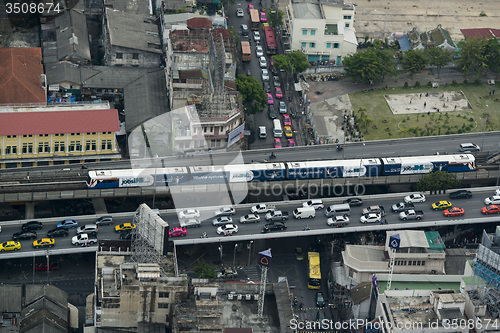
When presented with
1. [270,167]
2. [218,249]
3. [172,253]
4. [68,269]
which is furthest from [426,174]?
[68,269]

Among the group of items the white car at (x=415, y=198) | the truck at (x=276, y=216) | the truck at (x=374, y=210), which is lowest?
the truck at (x=276, y=216)

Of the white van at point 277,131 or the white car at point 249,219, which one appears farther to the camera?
the white van at point 277,131

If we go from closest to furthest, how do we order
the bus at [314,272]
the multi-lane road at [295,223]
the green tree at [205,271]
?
the green tree at [205,271] < the bus at [314,272] < the multi-lane road at [295,223]

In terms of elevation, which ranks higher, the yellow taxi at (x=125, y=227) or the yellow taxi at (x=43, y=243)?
the yellow taxi at (x=125, y=227)

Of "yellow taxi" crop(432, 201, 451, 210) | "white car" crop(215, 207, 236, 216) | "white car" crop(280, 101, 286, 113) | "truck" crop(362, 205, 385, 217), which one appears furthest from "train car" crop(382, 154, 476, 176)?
"white car" crop(280, 101, 286, 113)

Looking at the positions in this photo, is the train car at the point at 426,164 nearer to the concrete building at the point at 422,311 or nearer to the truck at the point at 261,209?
the truck at the point at 261,209

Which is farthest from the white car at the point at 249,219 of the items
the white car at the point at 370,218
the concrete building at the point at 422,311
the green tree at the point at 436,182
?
the concrete building at the point at 422,311

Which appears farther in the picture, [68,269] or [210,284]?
[68,269]

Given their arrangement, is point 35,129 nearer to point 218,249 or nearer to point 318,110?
point 218,249
